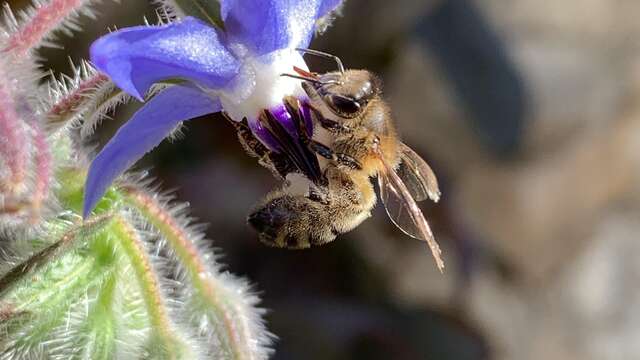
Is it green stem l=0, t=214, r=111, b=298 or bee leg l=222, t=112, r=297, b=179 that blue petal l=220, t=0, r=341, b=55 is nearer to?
bee leg l=222, t=112, r=297, b=179

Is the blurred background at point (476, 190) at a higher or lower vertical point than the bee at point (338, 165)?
lower

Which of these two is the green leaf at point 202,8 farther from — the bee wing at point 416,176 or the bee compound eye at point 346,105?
the bee wing at point 416,176

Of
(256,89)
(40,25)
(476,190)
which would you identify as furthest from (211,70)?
(476,190)

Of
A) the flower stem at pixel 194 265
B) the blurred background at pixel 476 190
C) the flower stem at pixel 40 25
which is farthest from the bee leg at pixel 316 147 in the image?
the blurred background at pixel 476 190

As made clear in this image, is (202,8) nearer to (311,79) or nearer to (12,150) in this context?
(311,79)

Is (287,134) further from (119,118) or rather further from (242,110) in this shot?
(119,118)

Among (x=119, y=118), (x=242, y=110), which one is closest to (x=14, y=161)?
(x=242, y=110)

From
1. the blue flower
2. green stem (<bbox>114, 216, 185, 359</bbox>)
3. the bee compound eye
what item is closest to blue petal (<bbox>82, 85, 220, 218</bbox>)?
the blue flower
